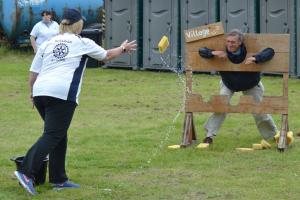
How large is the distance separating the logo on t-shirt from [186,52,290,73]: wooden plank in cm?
281

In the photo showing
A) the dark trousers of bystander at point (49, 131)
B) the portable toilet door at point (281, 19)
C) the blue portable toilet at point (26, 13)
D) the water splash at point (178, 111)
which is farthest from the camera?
the blue portable toilet at point (26, 13)

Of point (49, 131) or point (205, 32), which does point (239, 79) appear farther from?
point (49, 131)

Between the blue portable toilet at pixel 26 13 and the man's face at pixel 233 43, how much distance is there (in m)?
16.3

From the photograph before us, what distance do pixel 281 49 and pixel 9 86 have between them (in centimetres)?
909

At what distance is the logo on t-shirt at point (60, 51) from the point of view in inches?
300

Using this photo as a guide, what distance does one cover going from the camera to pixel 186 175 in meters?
8.38

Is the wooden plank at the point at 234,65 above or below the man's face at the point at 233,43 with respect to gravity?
below

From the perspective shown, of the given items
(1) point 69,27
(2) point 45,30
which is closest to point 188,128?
(1) point 69,27

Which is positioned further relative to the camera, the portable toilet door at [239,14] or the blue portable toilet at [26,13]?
the blue portable toilet at [26,13]

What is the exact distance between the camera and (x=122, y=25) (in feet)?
69.4

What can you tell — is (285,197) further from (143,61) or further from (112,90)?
(143,61)

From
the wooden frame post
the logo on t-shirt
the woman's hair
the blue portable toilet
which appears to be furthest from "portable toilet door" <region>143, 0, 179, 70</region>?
the logo on t-shirt

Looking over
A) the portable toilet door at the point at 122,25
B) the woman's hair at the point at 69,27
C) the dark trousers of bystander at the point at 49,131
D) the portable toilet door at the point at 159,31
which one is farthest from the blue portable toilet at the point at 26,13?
the dark trousers of bystander at the point at 49,131

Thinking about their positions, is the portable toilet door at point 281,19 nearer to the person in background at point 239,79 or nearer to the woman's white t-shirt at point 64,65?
the person in background at point 239,79
